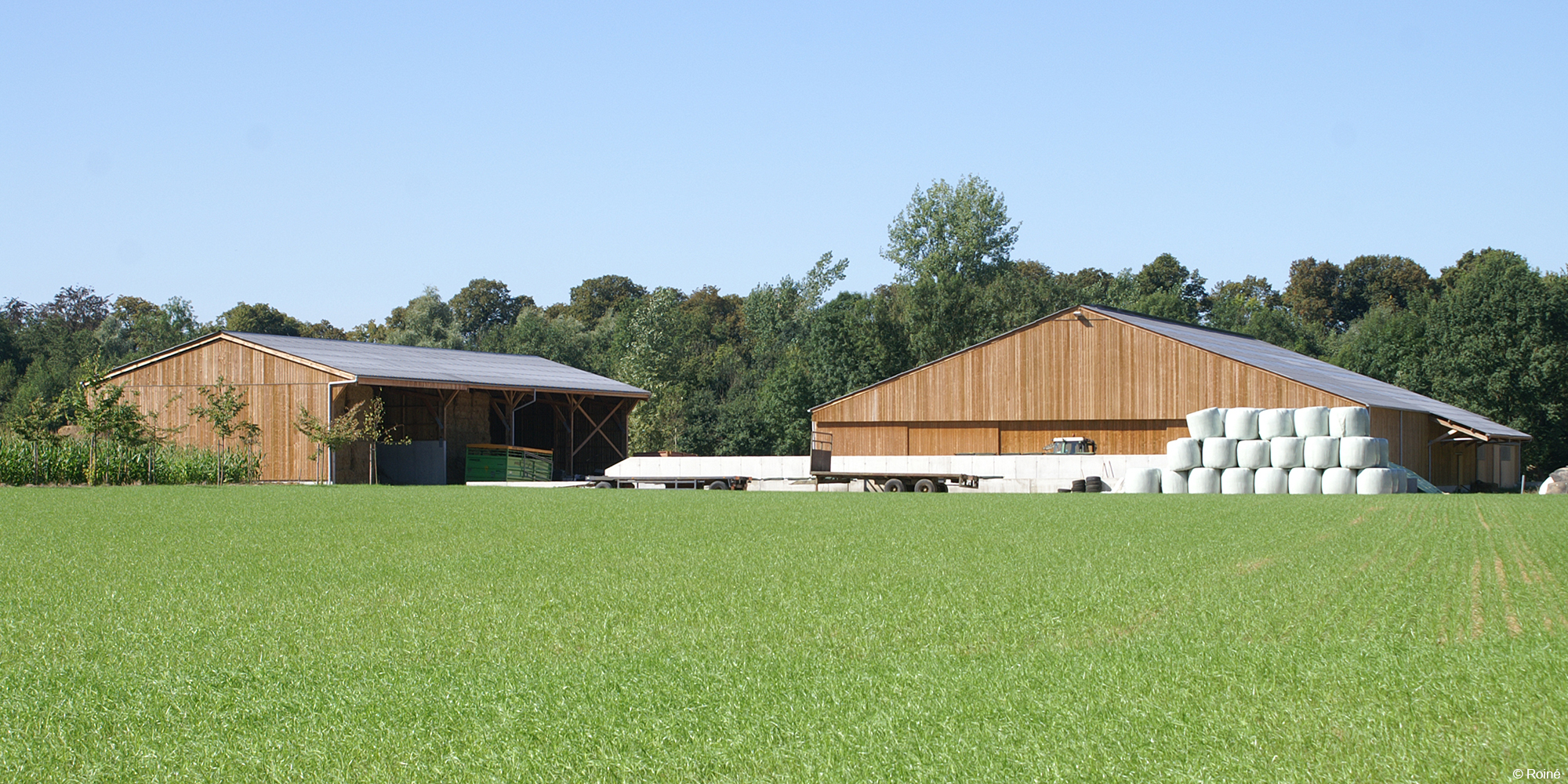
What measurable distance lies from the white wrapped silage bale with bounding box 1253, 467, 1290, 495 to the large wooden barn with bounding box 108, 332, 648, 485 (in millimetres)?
22913

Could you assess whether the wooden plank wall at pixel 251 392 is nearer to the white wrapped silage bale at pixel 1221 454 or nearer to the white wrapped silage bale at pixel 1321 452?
the white wrapped silage bale at pixel 1221 454

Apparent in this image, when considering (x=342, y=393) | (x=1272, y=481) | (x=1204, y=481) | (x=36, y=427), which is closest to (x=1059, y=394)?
(x=1204, y=481)

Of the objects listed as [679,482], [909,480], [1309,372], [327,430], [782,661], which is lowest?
[679,482]

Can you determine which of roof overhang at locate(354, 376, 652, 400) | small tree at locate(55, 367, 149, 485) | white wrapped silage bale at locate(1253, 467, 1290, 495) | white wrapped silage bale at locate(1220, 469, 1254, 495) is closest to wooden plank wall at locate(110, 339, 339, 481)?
roof overhang at locate(354, 376, 652, 400)

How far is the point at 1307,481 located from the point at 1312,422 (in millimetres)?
1855

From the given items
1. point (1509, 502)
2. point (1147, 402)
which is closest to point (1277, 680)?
point (1509, 502)

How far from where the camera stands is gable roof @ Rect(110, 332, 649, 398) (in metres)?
37.8

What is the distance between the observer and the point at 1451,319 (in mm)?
53562

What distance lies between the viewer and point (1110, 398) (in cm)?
3991

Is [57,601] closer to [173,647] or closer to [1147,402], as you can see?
[173,647]

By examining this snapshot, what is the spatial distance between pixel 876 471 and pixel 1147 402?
34.0 feet

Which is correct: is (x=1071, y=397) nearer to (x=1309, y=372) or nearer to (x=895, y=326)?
(x=1309, y=372)

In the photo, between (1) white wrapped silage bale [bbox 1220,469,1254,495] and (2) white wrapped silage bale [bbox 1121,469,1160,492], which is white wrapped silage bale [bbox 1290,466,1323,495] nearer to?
(1) white wrapped silage bale [bbox 1220,469,1254,495]

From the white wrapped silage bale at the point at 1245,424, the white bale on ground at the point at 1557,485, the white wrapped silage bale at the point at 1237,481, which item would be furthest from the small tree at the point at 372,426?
the white bale on ground at the point at 1557,485
